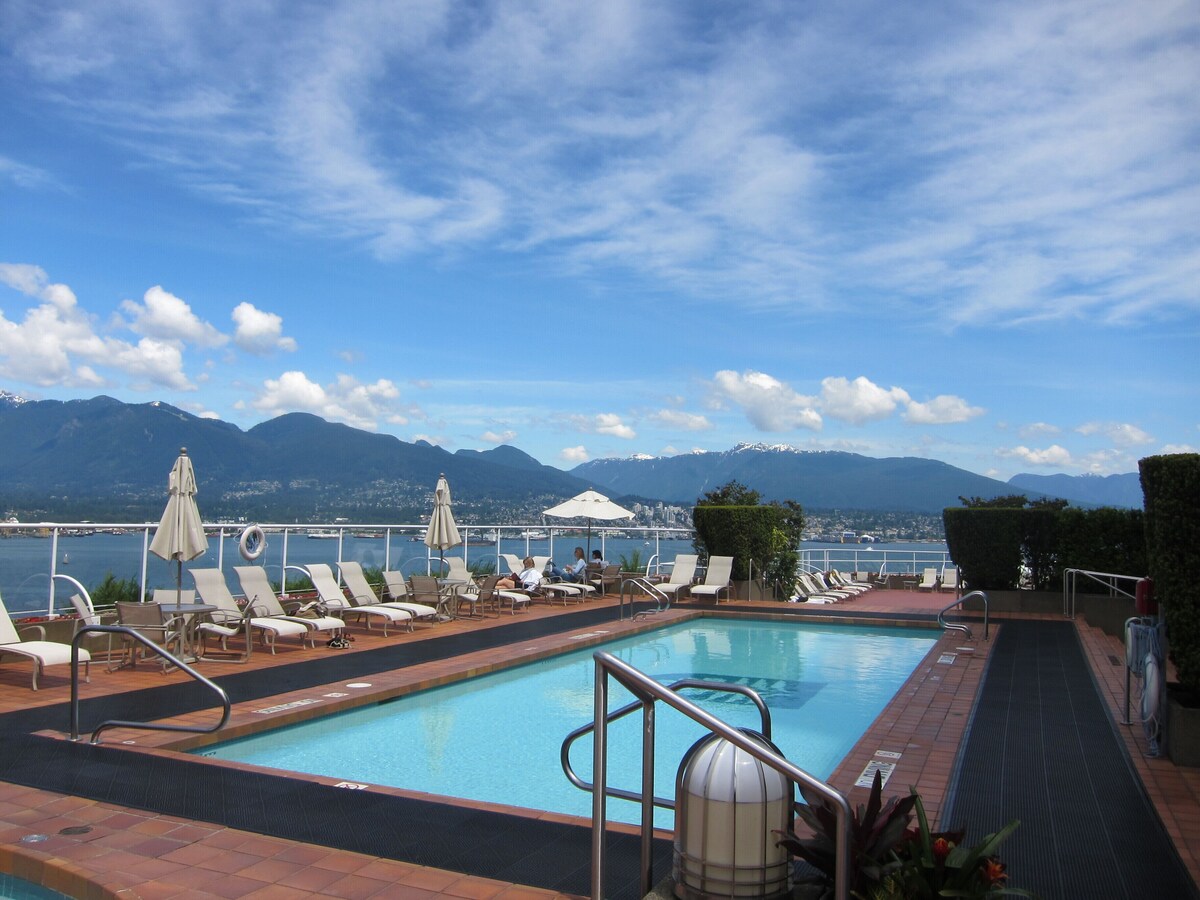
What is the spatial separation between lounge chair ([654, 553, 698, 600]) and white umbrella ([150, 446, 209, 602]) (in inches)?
308

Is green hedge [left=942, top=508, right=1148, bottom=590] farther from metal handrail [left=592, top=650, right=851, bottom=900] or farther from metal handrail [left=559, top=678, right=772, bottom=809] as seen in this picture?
metal handrail [left=592, top=650, right=851, bottom=900]

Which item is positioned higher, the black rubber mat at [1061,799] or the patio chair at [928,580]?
the black rubber mat at [1061,799]

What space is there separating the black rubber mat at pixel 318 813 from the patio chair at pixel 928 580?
734 inches

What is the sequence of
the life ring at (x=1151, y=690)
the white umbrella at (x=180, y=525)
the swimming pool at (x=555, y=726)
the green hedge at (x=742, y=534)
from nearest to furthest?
the life ring at (x=1151, y=690)
the swimming pool at (x=555, y=726)
the white umbrella at (x=180, y=525)
the green hedge at (x=742, y=534)

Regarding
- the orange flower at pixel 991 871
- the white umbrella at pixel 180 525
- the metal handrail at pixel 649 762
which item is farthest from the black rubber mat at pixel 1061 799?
the white umbrella at pixel 180 525

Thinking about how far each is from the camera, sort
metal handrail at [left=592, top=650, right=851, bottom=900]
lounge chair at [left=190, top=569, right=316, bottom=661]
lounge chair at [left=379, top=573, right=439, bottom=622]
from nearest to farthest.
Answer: metal handrail at [left=592, top=650, right=851, bottom=900] < lounge chair at [left=190, top=569, right=316, bottom=661] < lounge chair at [left=379, top=573, right=439, bottom=622]

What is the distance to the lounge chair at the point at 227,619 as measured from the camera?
8837 millimetres

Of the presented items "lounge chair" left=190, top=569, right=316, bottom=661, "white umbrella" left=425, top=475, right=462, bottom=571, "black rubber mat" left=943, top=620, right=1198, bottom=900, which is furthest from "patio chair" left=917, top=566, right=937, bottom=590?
"lounge chair" left=190, top=569, right=316, bottom=661

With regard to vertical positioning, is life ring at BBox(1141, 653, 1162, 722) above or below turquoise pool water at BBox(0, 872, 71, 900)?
above

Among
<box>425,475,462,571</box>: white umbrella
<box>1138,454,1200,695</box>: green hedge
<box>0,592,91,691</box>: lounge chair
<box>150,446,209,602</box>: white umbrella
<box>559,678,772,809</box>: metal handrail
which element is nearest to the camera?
<box>559,678,772,809</box>: metal handrail

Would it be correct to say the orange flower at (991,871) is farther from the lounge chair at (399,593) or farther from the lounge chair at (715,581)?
the lounge chair at (715,581)

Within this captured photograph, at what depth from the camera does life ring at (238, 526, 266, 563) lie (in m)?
11.0

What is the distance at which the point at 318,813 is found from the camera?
4.17 meters

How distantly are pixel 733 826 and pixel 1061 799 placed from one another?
2663mm
